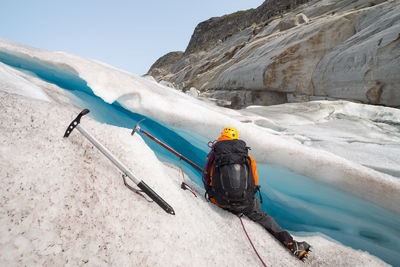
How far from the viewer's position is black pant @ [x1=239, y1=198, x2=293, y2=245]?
2.13m

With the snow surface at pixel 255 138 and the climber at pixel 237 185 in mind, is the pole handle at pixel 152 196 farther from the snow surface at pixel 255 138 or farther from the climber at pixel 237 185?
the snow surface at pixel 255 138

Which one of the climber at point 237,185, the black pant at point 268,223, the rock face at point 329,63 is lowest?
the black pant at point 268,223

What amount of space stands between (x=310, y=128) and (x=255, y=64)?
800cm

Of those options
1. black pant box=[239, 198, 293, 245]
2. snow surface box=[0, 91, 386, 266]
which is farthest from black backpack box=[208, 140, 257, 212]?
snow surface box=[0, 91, 386, 266]

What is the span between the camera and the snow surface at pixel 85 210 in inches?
37.8

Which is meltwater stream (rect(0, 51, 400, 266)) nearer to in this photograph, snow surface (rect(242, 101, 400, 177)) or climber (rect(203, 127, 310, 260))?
climber (rect(203, 127, 310, 260))

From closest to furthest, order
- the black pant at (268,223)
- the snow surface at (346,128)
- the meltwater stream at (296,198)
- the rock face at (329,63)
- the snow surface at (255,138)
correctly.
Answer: the black pant at (268,223)
the snow surface at (255,138)
the meltwater stream at (296,198)
the snow surface at (346,128)
the rock face at (329,63)

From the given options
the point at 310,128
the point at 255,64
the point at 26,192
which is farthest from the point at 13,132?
the point at 255,64

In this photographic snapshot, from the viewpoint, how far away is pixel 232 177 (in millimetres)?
2064

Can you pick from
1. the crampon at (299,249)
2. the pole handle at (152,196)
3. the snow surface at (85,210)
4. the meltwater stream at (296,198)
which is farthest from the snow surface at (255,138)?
the pole handle at (152,196)

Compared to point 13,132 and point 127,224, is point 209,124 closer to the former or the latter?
point 127,224

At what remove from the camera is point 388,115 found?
213 inches

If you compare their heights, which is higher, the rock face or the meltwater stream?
the rock face

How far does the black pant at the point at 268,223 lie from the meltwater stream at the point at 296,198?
2.46ft
